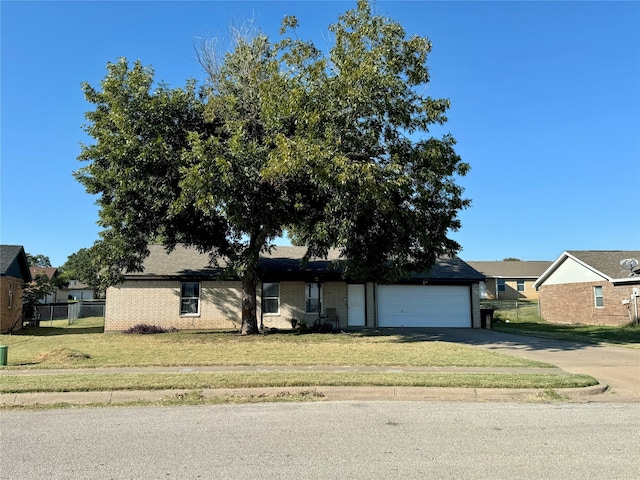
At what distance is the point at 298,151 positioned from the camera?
43.8ft

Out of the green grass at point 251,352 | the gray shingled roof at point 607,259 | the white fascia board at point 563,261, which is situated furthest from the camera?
the white fascia board at point 563,261

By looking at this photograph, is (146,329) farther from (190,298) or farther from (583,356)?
(583,356)

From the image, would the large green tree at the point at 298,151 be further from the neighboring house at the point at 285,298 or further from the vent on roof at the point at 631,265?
the vent on roof at the point at 631,265

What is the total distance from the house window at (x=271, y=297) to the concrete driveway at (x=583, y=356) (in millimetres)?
7053

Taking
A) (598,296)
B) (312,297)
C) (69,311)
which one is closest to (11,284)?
(69,311)

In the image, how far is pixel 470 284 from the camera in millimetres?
25906

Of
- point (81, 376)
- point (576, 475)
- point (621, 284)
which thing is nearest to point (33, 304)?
point (81, 376)

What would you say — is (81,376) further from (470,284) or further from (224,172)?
(470,284)

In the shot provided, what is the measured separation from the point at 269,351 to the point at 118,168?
741cm

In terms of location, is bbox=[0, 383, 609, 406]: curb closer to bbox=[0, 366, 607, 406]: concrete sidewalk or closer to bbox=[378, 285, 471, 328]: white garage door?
bbox=[0, 366, 607, 406]: concrete sidewalk

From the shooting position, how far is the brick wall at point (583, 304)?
27.6m

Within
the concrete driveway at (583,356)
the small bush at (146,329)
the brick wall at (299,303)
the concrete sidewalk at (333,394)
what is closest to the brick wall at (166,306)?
the small bush at (146,329)

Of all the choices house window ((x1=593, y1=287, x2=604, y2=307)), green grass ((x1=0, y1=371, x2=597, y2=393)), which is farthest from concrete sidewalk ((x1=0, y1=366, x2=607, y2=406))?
house window ((x1=593, y1=287, x2=604, y2=307))

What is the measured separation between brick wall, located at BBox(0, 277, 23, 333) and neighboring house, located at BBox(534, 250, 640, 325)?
3047 cm
